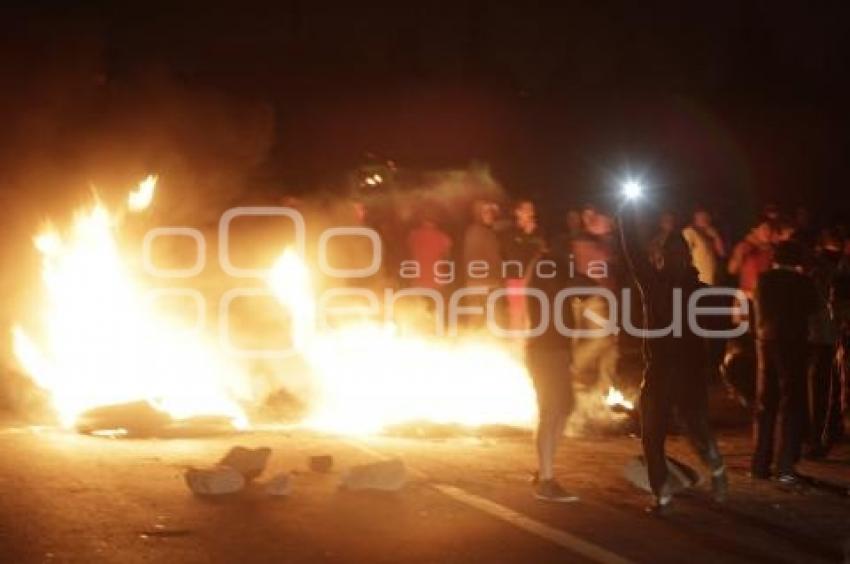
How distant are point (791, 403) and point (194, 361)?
255 inches

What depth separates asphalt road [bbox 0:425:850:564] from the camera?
6.97 m

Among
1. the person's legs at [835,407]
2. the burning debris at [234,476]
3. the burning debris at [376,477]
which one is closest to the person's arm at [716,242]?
the person's legs at [835,407]

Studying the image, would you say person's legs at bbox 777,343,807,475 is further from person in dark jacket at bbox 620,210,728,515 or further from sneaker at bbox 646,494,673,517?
sneaker at bbox 646,494,673,517

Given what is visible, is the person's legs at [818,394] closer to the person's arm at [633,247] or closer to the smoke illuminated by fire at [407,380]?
the person's arm at [633,247]

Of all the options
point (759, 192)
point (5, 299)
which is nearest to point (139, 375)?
point (5, 299)

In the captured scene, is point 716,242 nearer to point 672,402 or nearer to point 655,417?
point 672,402

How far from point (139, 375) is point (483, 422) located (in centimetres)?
352

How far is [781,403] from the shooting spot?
937 cm

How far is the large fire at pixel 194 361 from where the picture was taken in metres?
12.5

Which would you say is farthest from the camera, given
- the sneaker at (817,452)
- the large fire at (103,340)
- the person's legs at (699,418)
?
the large fire at (103,340)

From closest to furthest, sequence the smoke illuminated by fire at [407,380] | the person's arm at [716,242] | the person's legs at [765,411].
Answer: the person's legs at [765,411] < the smoke illuminated by fire at [407,380] < the person's arm at [716,242]

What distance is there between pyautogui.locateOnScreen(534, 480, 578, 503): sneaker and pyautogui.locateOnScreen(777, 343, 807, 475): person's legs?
170cm

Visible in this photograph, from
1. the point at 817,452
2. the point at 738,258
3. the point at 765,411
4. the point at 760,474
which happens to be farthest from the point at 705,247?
the point at 760,474

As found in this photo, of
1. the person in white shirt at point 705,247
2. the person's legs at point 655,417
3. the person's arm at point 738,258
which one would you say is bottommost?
the person's legs at point 655,417
